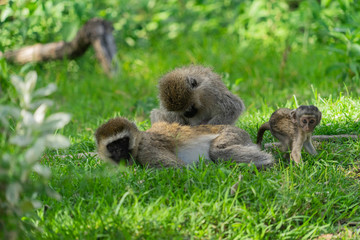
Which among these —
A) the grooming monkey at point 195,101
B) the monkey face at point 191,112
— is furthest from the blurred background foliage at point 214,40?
the monkey face at point 191,112

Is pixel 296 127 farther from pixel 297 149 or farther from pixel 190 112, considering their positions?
pixel 190 112

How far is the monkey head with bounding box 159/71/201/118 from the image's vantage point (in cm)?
589

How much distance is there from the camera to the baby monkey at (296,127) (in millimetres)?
4461

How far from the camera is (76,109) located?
8.16 metres

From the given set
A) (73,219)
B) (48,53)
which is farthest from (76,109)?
(73,219)

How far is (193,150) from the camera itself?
4.95 meters

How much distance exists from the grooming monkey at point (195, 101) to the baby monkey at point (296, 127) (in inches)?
48.6

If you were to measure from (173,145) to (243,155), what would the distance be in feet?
2.55

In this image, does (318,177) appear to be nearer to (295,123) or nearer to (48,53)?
(295,123)

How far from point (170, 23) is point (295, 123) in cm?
786

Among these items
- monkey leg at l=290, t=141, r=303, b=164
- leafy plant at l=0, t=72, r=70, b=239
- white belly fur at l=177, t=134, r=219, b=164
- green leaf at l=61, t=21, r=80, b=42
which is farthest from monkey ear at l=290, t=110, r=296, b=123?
green leaf at l=61, t=21, r=80, b=42

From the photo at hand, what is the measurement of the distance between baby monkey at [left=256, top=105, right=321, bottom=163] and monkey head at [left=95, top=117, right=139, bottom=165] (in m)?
1.53

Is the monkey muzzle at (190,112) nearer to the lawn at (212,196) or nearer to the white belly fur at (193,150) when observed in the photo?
the lawn at (212,196)

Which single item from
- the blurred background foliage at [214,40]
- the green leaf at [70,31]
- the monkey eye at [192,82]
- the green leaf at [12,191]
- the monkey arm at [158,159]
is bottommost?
the blurred background foliage at [214,40]
